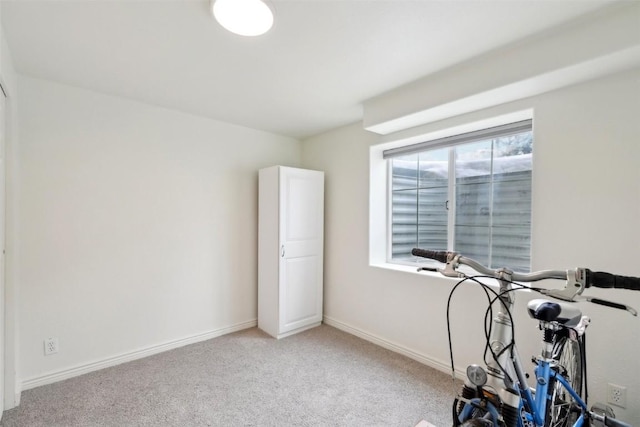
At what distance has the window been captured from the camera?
2.26 metres

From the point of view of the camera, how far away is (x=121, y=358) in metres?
2.53

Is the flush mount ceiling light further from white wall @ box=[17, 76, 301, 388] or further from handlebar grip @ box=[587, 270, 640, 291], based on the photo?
handlebar grip @ box=[587, 270, 640, 291]

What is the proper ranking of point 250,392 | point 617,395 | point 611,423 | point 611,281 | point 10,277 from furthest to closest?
point 250,392, point 10,277, point 617,395, point 611,423, point 611,281

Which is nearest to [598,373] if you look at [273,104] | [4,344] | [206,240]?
[273,104]

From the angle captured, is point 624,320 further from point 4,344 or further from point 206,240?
point 4,344

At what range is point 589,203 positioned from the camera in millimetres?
1760

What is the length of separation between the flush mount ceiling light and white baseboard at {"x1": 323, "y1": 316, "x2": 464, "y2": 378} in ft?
8.91

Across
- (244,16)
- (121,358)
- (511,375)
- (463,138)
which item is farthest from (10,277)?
(463,138)

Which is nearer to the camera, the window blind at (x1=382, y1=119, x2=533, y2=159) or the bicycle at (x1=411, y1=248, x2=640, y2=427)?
the bicycle at (x1=411, y1=248, x2=640, y2=427)

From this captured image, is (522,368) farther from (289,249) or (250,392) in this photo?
(289,249)

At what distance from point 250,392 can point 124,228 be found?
1.71 meters

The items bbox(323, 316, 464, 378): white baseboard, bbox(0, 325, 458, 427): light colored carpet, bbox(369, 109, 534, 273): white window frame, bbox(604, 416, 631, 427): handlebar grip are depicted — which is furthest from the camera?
bbox(369, 109, 534, 273): white window frame

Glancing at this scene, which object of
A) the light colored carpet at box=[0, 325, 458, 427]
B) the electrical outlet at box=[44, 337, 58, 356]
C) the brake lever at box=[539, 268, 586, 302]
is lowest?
the light colored carpet at box=[0, 325, 458, 427]

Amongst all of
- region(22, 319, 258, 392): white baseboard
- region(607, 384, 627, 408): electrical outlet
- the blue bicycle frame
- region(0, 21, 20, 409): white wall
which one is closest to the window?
region(607, 384, 627, 408): electrical outlet
